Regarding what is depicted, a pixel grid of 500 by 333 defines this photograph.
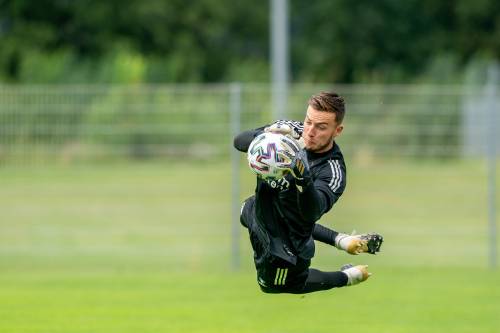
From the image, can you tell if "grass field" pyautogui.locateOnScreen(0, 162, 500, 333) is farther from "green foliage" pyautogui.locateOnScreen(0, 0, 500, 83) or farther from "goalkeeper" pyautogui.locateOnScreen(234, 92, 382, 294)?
"green foliage" pyautogui.locateOnScreen(0, 0, 500, 83)

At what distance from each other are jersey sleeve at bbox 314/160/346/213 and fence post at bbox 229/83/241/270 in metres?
9.51

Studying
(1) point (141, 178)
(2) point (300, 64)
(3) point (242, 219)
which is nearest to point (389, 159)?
(1) point (141, 178)

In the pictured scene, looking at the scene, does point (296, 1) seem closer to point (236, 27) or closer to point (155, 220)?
point (236, 27)

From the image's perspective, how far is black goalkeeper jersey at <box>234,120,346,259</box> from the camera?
33.3ft

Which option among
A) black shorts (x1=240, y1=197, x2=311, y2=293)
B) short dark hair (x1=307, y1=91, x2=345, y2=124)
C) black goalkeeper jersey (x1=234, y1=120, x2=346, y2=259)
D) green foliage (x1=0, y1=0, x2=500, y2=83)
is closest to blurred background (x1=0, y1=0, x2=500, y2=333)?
black shorts (x1=240, y1=197, x2=311, y2=293)

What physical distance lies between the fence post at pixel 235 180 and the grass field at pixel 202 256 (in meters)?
0.36

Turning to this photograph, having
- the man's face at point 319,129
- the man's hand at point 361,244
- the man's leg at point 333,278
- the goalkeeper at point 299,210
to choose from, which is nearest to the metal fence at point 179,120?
the man's leg at point 333,278

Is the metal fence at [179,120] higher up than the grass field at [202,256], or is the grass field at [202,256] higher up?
the metal fence at [179,120]

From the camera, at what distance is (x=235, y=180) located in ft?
66.8

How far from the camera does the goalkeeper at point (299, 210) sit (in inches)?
Answer: 408

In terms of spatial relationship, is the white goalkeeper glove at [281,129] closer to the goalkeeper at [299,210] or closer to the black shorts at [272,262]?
the goalkeeper at [299,210]

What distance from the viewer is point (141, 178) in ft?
76.5

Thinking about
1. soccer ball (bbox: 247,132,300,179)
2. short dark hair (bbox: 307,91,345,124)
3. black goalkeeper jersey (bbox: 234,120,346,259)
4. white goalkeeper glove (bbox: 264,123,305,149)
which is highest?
short dark hair (bbox: 307,91,345,124)

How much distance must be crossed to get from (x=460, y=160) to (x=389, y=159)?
121cm
